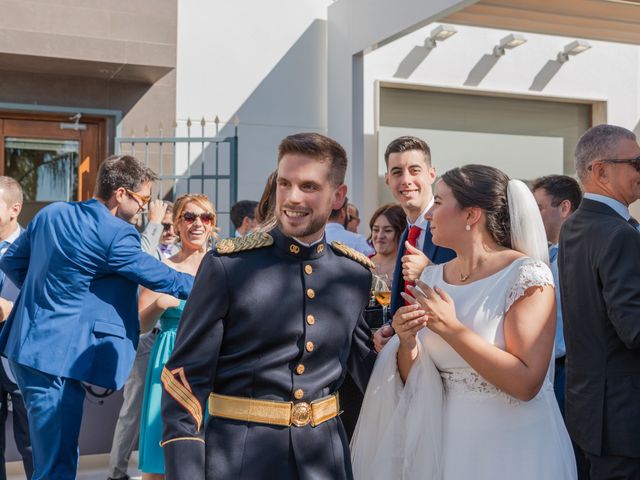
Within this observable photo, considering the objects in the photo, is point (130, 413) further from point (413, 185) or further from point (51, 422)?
point (413, 185)

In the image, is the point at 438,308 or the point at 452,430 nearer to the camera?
the point at 438,308

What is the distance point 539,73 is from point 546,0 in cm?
204

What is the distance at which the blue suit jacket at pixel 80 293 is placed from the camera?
14.0ft

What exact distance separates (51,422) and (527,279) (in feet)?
9.20

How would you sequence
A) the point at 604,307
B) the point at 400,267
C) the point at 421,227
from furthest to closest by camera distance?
1. the point at 421,227
2. the point at 400,267
3. the point at 604,307

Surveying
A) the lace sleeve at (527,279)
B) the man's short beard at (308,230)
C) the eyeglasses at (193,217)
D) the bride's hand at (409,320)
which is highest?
the eyeglasses at (193,217)

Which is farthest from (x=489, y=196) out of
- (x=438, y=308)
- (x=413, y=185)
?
(x=413, y=185)

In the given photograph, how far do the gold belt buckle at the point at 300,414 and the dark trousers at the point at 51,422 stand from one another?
238 centimetres

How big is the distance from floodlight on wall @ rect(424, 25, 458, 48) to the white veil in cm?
692

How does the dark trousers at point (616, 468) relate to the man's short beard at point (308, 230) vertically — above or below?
below

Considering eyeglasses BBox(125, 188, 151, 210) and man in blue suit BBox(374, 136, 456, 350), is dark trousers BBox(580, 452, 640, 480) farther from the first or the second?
eyeglasses BBox(125, 188, 151, 210)

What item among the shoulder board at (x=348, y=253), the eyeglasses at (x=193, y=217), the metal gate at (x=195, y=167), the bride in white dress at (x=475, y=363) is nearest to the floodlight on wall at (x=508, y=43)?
the metal gate at (x=195, y=167)

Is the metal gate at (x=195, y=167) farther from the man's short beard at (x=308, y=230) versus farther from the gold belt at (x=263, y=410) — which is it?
the gold belt at (x=263, y=410)

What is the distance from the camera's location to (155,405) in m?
4.70
